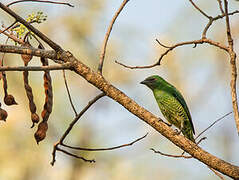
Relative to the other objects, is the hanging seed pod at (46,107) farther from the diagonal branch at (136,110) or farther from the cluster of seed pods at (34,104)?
the diagonal branch at (136,110)

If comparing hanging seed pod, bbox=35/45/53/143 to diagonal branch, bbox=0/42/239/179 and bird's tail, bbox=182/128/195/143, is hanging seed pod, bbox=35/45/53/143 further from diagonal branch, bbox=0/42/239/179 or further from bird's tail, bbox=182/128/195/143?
bird's tail, bbox=182/128/195/143

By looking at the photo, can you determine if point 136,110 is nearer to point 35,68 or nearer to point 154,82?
point 35,68

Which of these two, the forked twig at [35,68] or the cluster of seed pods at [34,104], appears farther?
the cluster of seed pods at [34,104]

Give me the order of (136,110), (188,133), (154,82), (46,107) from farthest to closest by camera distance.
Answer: (154,82), (188,133), (46,107), (136,110)

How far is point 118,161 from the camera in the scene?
11664 millimetres

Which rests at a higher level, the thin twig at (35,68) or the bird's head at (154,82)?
the bird's head at (154,82)

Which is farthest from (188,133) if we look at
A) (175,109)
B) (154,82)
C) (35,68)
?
(35,68)

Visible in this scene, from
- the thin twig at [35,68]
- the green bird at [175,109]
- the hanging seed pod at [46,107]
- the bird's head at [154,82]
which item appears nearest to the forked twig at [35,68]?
the thin twig at [35,68]

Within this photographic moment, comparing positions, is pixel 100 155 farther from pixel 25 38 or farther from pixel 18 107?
pixel 25 38

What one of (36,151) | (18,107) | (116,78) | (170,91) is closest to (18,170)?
(36,151)

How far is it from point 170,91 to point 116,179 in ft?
19.1

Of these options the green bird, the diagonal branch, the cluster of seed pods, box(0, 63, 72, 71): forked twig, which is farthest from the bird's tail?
box(0, 63, 72, 71): forked twig

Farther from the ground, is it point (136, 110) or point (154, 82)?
point (154, 82)

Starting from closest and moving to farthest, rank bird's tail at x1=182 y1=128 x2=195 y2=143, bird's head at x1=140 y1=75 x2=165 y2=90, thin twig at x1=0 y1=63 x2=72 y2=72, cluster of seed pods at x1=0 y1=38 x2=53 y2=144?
thin twig at x1=0 y1=63 x2=72 y2=72, cluster of seed pods at x1=0 y1=38 x2=53 y2=144, bird's tail at x1=182 y1=128 x2=195 y2=143, bird's head at x1=140 y1=75 x2=165 y2=90
